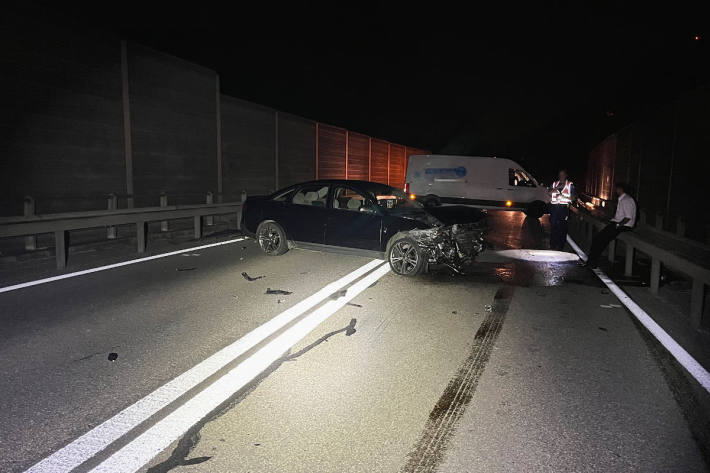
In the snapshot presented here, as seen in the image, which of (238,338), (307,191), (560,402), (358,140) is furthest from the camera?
(358,140)

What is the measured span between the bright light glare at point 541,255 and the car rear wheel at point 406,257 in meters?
3.34

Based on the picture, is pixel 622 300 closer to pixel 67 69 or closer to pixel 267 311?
pixel 267 311

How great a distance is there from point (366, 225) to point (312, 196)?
1.54 meters

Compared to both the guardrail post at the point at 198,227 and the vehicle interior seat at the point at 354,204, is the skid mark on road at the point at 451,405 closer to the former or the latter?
the vehicle interior seat at the point at 354,204

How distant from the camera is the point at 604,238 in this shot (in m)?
9.72

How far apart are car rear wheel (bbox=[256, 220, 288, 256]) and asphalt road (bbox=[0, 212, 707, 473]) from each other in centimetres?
276

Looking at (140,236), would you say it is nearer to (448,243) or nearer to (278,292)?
(278,292)

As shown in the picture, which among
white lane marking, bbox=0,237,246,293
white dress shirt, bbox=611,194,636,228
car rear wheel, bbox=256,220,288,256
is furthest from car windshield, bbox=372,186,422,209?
white lane marking, bbox=0,237,246,293

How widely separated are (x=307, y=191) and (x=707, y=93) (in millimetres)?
8469

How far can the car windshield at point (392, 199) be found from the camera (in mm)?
9836

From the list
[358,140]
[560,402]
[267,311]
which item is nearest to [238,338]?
[267,311]

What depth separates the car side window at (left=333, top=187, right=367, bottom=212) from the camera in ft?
32.1

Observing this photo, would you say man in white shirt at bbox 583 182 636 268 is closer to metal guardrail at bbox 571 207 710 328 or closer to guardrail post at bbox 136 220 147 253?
metal guardrail at bbox 571 207 710 328

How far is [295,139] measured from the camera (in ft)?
73.4
